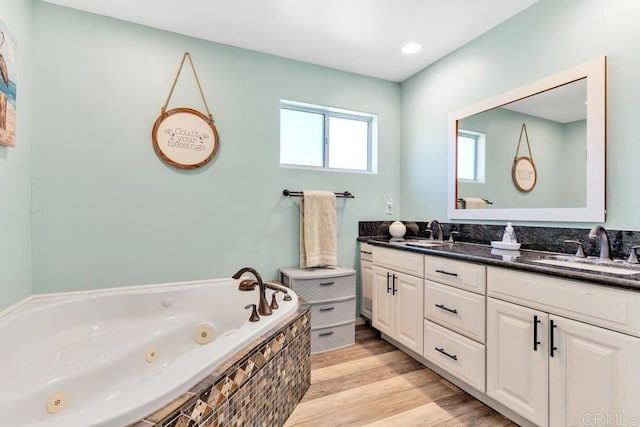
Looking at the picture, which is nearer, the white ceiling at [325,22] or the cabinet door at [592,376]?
the cabinet door at [592,376]

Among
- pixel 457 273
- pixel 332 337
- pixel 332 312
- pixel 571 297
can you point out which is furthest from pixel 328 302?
pixel 571 297

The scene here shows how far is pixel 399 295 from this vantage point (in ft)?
7.31

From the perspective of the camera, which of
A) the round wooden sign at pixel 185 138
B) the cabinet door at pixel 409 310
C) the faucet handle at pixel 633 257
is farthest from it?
the round wooden sign at pixel 185 138

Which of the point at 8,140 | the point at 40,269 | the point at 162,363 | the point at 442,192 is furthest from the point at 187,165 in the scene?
the point at 442,192

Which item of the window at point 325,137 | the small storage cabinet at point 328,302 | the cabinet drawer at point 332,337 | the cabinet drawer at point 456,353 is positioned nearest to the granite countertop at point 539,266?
the cabinet drawer at point 456,353

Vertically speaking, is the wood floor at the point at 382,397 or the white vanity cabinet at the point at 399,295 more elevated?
the white vanity cabinet at the point at 399,295

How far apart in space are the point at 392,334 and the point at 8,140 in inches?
108

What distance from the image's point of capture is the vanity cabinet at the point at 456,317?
1.62m

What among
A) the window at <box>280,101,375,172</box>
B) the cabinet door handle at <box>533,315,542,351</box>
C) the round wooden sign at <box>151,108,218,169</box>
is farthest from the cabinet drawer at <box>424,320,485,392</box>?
the round wooden sign at <box>151,108,218,169</box>

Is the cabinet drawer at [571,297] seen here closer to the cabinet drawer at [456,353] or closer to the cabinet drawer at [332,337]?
the cabinet drawer at [456,353]

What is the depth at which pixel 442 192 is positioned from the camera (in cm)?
261

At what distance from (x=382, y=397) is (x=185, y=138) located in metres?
2.26

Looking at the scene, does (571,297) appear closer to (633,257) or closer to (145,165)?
(633,257)

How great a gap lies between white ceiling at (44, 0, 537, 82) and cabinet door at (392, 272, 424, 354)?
6.11ft
